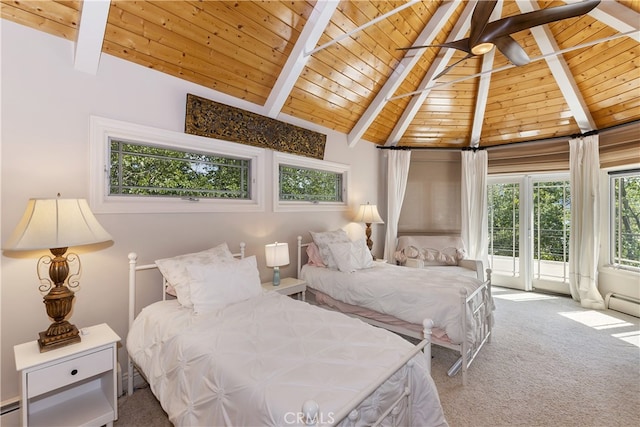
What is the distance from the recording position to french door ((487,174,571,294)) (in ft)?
16.0

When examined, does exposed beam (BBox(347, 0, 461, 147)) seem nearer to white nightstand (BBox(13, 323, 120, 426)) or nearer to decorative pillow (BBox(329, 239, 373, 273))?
decorative pillow (BBox(329, 239, 373, 273))

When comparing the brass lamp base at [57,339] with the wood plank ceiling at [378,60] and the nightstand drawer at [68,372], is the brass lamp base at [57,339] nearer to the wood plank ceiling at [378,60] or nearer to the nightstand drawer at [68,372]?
the nightstand drawer at [68,372]

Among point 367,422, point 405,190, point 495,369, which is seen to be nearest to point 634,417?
point 495,369

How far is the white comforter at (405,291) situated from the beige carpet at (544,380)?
16.4 inches

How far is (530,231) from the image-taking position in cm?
511

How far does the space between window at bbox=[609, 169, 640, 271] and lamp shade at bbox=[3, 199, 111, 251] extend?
20.8ft

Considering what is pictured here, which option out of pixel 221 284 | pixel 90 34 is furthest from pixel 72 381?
pixel 90 34

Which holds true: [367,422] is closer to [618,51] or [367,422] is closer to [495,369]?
[495,369]

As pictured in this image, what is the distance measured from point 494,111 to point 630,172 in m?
2.02

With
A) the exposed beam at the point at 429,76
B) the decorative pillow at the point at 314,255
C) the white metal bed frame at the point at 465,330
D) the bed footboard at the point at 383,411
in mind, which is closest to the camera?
the bed footboard at the point at 383,411

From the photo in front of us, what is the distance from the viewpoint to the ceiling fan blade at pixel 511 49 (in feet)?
7.96

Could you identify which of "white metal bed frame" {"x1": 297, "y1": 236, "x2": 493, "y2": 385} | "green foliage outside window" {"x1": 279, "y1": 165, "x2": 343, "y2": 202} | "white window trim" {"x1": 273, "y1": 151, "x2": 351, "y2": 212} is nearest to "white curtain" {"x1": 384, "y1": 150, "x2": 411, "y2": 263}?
"white window trim" {"x1": 273, "y1": 151, "x2": 351, "y2": 212}

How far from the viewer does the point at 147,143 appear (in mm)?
2510

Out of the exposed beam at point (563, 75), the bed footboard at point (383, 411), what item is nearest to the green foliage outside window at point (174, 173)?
the bed footboard at point (383, 411)
